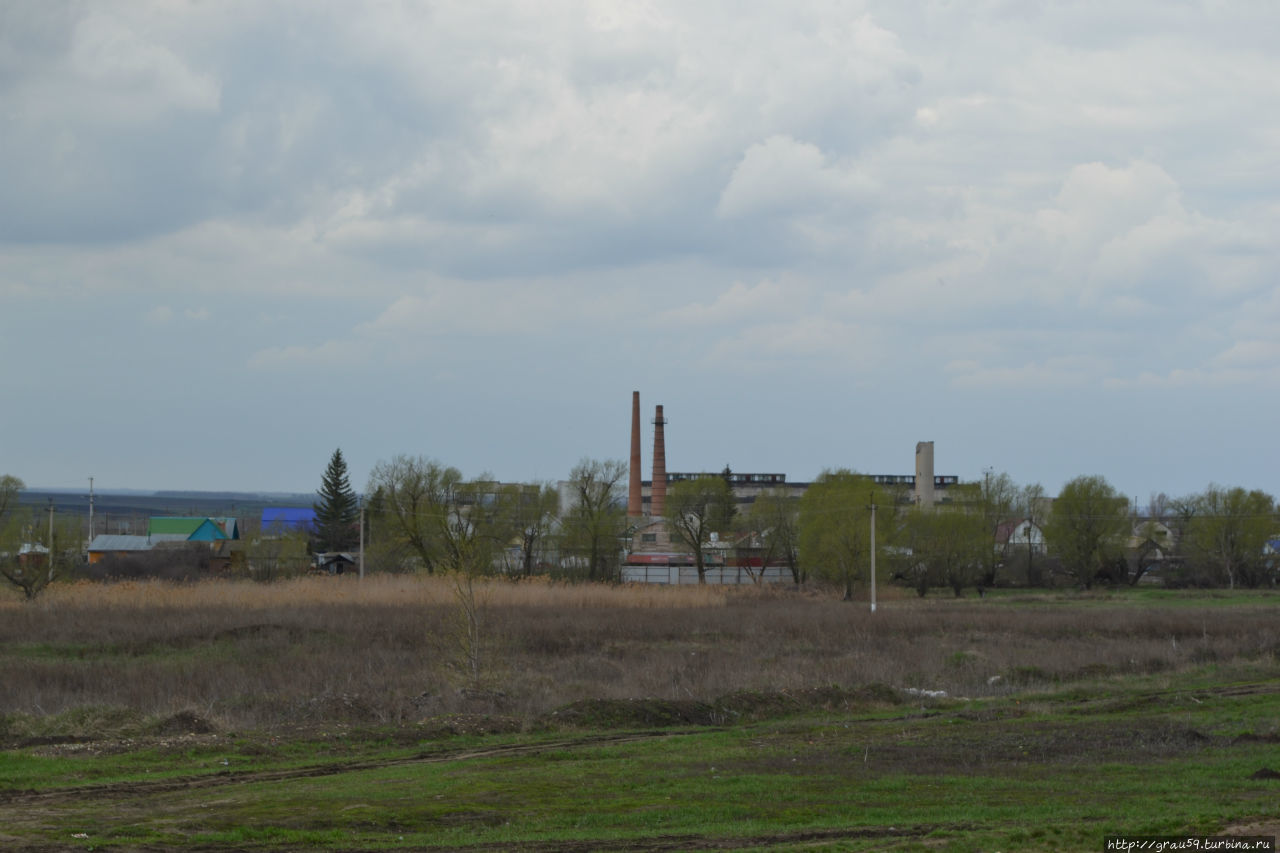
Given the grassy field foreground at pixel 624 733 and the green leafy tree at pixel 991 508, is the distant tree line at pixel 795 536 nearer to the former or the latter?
the green leafy tree at pixel 991 508

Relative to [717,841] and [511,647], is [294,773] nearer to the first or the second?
[717,841]

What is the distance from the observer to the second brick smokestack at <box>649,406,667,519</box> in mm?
92812

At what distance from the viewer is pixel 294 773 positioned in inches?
618

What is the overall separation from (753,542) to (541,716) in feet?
214

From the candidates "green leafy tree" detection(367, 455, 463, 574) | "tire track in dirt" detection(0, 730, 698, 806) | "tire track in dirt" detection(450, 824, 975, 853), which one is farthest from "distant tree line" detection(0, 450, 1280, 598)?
"tire track in dirt" detection(450, 824, 975, 853)

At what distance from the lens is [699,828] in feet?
37.5

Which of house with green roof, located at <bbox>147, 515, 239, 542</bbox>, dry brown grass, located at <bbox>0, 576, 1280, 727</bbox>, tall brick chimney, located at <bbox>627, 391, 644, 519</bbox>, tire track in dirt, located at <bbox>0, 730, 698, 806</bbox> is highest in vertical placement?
tall brick chimney, located at <bbox>627, 391, 644, 519</bbox>

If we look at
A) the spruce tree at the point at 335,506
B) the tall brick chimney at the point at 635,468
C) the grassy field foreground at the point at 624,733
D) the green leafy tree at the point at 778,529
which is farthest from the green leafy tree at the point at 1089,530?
the spruce tree at the point at 335,506

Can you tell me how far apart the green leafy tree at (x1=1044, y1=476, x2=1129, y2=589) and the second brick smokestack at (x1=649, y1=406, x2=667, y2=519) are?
97.2ft

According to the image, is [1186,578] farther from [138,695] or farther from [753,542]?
[138,695]

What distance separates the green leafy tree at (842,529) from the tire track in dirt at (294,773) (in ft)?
154

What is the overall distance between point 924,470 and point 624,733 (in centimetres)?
8957

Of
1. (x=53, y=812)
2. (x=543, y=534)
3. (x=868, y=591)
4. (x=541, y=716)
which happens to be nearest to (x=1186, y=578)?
(x=868, y=591)

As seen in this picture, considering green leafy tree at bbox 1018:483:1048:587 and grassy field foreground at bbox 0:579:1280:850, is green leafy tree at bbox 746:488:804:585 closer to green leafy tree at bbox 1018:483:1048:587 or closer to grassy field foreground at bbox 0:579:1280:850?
green leafy tree at bbox 1018:483:1048:587
